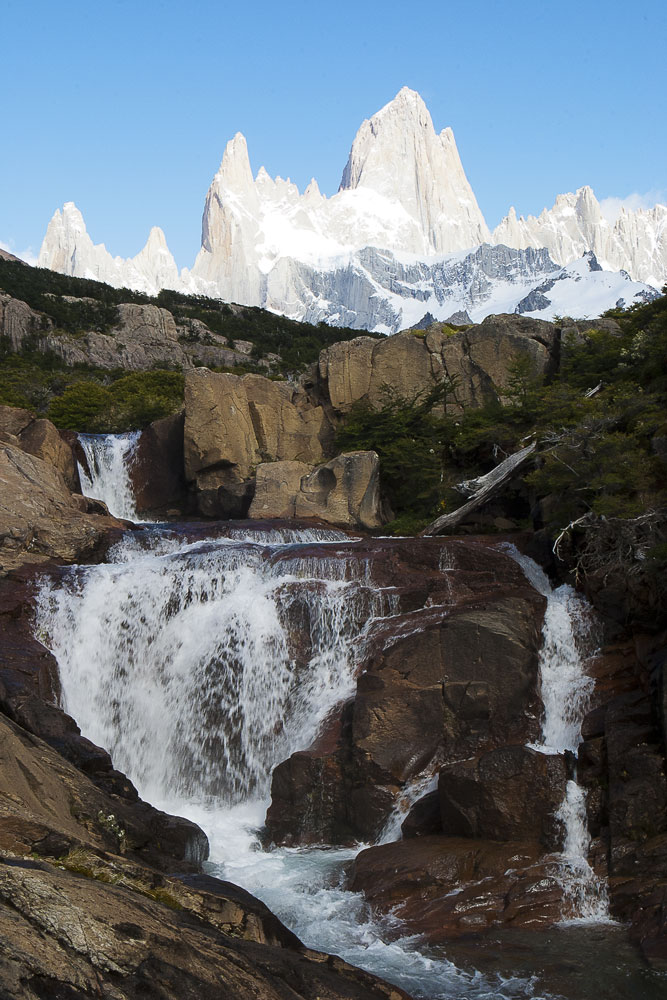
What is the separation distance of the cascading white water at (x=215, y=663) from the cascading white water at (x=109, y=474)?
1338 cm

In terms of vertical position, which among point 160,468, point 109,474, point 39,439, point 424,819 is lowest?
point 424,819

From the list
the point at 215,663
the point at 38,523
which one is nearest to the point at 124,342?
the point at 38,523

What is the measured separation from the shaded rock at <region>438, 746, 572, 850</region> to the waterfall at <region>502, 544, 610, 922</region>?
0.75 ft

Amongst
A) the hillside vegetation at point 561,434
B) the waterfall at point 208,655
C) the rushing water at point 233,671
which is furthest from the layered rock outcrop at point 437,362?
the waterfall at point 208,655

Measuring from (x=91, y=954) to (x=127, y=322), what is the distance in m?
77.0

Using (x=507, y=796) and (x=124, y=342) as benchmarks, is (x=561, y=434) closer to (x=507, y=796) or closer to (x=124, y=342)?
(x=507, y=796)

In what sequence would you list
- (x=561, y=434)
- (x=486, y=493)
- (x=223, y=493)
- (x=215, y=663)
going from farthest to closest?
(x=223, y=493)
(x=486, y=493)
(x=561, y=434)
(x=215, y=663)

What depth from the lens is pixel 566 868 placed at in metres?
12.6

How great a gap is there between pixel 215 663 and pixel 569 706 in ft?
23.5

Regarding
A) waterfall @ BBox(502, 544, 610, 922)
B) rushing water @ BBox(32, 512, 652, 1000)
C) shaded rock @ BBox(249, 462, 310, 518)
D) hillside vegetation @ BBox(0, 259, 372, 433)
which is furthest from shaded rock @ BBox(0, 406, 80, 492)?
waterfall @ BBox(502, 544, 610, 922)

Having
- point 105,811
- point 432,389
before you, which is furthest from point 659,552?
point 432,389

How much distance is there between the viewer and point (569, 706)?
52.9ft

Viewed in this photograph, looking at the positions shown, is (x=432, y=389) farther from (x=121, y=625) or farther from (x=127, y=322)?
(x=127, y=322)

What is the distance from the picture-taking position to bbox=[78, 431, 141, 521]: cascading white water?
3391cm
